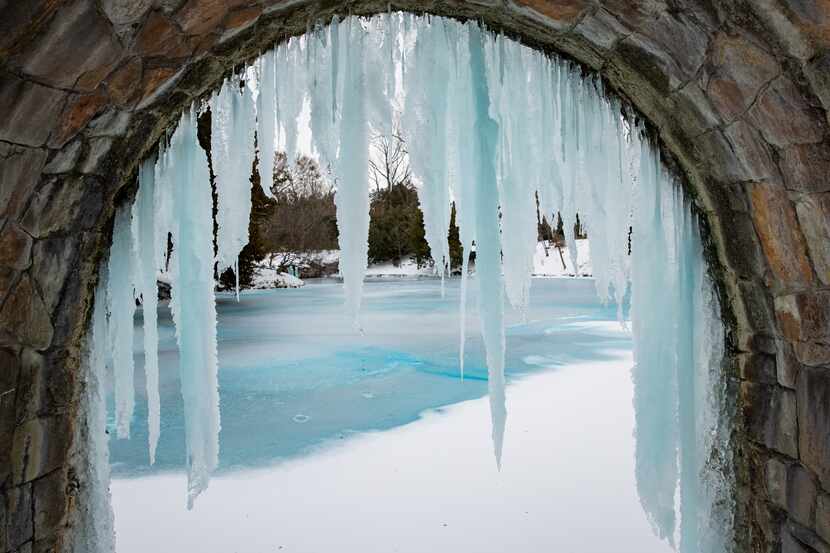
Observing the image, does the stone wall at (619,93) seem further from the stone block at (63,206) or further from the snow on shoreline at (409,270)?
the snow on shoreline at (409,270)

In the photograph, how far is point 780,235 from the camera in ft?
5.38

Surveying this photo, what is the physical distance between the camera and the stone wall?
1298 millimetres

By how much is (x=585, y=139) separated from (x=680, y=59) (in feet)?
1.87

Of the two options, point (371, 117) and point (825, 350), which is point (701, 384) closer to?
point (825, 350)

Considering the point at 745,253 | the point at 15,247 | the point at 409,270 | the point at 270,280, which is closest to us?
the point at 15,247

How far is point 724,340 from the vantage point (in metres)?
2.06

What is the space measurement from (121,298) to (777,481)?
2377mm

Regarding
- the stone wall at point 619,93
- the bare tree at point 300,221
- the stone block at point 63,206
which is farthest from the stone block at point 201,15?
the bare tree at point 300,221

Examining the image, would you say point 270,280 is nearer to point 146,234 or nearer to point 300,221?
point 300,221

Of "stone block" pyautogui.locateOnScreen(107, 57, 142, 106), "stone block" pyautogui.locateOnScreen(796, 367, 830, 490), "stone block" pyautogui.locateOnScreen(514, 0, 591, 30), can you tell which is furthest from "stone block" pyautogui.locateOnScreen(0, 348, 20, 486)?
"stone block" pyautogui.locateOnScreen(796, 367, 830, 490)

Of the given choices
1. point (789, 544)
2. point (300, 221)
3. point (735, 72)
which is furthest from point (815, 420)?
point (300, 221)

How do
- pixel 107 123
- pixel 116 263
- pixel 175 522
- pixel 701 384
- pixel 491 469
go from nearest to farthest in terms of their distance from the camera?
pixel 107 123 → pixel 116 263 → pixel 701 384 → pixel 175 522 → pixel 491 469

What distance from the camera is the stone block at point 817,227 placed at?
1473mm

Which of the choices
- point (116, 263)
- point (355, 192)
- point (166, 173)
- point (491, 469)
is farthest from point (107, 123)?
point (491, 469)
